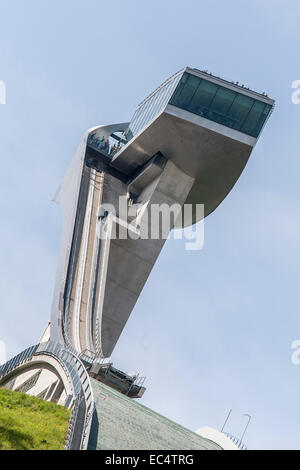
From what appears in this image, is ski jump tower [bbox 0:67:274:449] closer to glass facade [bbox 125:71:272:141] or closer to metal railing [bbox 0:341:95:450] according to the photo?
glass facade [bbox 125:71:272:141]

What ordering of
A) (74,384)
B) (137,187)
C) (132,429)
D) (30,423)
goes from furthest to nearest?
(137,187) → (74,384) → (132,429) → (30,423)

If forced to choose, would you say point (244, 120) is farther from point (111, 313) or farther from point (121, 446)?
point (121, 446)

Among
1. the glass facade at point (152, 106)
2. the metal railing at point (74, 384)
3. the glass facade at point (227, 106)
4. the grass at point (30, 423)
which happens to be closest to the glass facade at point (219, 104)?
the glass facade at point (227, 106)

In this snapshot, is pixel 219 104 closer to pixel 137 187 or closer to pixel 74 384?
pixel 137 187

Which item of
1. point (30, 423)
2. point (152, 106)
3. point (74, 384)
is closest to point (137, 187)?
point (152, 106)

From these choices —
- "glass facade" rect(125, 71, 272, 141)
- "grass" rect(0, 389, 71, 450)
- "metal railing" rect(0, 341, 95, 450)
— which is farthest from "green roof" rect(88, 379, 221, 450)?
"glass facade" rect(125, 71, 272, 141)
